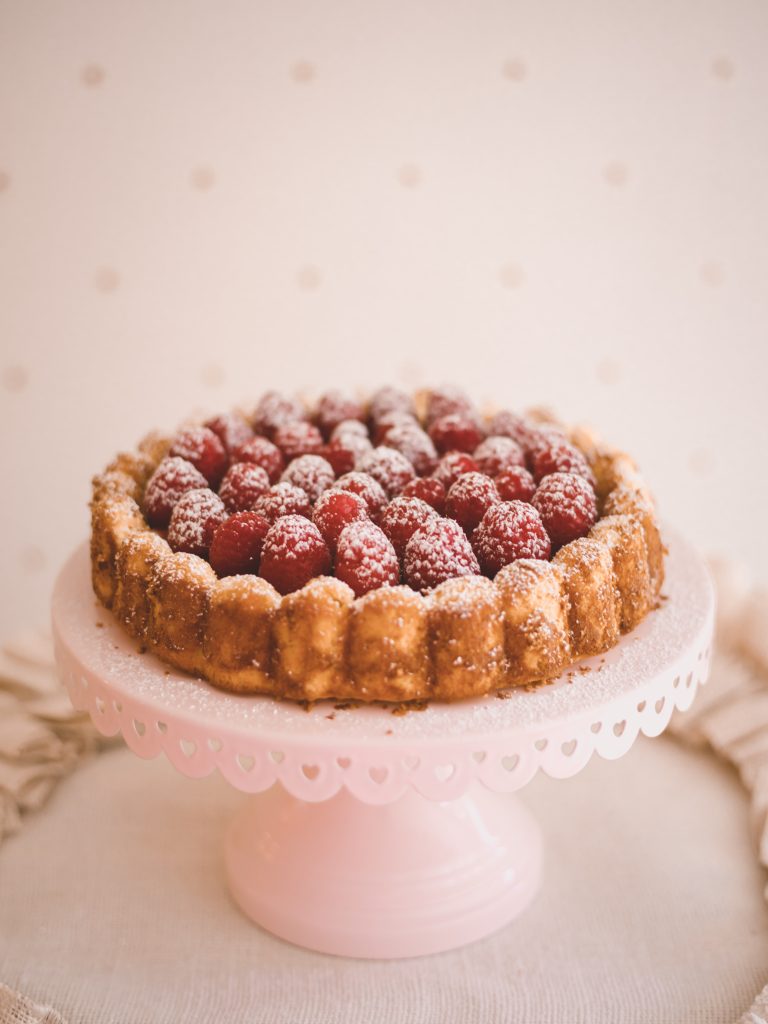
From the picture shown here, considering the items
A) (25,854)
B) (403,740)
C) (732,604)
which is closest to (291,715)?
(403,740)

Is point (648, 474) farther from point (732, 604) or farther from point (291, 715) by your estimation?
point (291, 715)

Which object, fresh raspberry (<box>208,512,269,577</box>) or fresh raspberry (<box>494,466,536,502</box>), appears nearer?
fresh raspberry (<box>208,512,269,577</box>)

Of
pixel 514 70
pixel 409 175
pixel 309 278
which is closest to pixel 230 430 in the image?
pixel 309 278

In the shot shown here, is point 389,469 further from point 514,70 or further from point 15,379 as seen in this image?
point 15,379

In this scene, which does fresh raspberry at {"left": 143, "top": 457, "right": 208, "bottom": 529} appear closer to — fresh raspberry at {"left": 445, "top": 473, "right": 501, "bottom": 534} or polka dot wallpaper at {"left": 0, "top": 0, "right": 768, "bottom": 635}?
fresh raspberry at {"left": 445, "top": 473, "right": 501, "bottom": 534}

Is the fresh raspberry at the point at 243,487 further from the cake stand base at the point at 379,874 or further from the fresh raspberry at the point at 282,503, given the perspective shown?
the cake stand base at the point at 379,874

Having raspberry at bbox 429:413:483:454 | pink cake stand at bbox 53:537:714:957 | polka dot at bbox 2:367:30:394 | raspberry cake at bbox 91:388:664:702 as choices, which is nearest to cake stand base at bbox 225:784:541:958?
pink cake stand at bbox 53:537:714:957

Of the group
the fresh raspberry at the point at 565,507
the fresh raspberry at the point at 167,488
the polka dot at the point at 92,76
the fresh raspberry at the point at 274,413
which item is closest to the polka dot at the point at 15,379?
the polka dot at the point at 92,76
